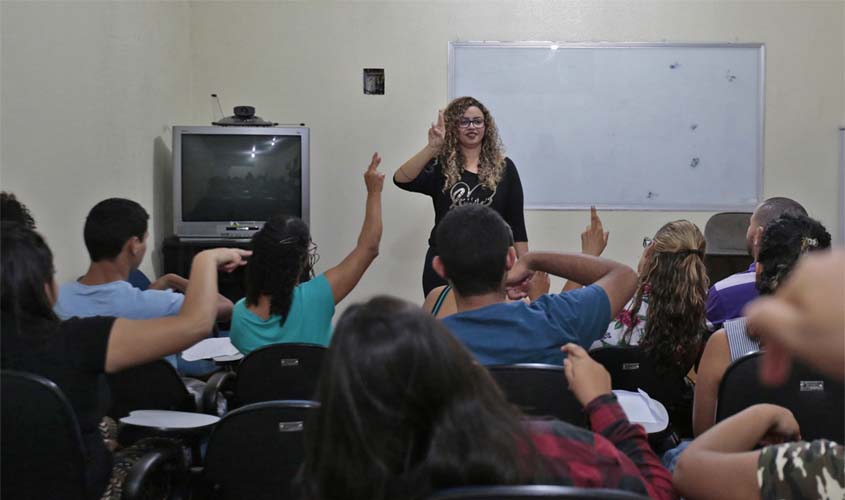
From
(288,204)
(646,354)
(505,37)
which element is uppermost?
(505,37)

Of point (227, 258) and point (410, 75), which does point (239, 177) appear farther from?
point (227, 258)

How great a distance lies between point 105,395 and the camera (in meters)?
1.64

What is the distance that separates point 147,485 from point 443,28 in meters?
4.09

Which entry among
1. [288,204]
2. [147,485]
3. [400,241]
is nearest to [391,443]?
[147,485]

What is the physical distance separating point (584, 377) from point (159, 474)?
117cm

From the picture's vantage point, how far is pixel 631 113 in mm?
5270

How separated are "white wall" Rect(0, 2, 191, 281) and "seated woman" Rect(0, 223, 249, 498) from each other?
1.79m

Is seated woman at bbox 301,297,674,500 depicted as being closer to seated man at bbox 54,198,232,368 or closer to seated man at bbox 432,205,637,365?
seated man at bbox 432,205,637,365

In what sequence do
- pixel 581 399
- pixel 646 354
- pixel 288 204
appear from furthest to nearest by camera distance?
pixel 288 204
pixel 646 354
pixel 581 399

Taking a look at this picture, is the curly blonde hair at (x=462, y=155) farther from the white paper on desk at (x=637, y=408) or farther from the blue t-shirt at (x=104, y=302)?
the white paper on desk at (x=637, y=408)

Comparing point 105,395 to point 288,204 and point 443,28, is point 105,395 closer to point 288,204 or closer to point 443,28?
point 288,204

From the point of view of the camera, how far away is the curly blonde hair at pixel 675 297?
2.36m

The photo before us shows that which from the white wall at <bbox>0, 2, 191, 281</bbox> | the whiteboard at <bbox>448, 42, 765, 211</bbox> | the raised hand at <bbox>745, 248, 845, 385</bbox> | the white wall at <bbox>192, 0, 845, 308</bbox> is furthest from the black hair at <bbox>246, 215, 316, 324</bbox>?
the whiteboard at <bbox>448, 42, 765, 211</bbox>

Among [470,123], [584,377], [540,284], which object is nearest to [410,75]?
[470,123]
